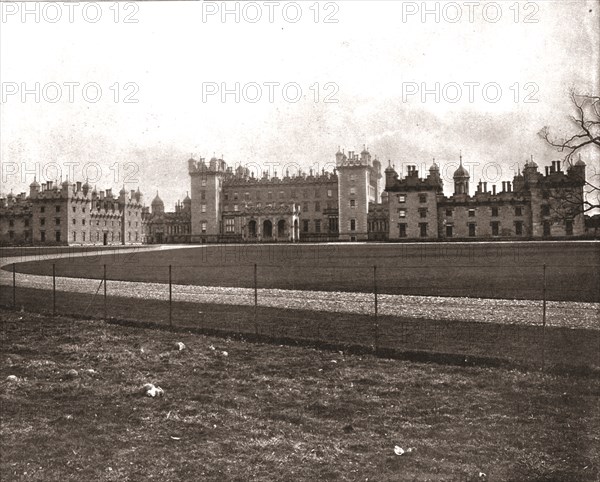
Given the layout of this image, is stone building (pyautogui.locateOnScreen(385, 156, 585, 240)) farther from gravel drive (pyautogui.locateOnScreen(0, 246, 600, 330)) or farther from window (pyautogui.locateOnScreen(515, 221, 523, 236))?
gravel drive (pyautogui.locateOnScreen(0, 246, 600, 330))

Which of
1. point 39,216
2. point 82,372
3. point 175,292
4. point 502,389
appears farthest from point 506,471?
point 39,216

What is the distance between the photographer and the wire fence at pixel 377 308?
9.74 meters

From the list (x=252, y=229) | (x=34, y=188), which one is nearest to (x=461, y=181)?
(x=252, y=229)

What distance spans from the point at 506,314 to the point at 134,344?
8458 mm

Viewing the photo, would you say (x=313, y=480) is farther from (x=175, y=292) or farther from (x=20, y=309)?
(x=175, y=292)

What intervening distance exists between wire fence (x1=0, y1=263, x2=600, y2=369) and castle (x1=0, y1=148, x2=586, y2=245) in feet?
153

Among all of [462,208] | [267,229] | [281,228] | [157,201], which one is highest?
[157,201]

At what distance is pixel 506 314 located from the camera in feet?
42.8

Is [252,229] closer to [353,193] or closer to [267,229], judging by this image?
[267,229]

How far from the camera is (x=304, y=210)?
298 ft

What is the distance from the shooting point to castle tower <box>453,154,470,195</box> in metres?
74.8

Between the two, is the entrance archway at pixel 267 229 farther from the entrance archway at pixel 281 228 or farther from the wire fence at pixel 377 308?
the wire fence at pixel 377 308

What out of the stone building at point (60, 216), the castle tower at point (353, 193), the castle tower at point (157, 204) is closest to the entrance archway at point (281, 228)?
the castle tower at point (353, 193)

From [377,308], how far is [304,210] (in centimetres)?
Answer: 7761
